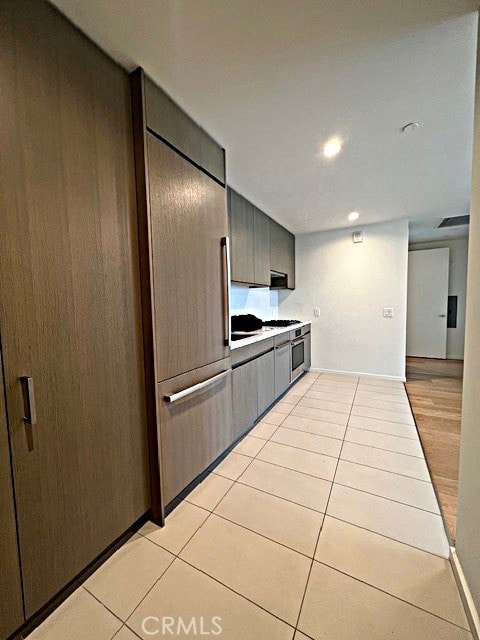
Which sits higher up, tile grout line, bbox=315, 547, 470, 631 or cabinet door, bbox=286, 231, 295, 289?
cabinet door, bbox=286, 231, 295, 289

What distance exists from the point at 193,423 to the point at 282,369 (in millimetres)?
1799

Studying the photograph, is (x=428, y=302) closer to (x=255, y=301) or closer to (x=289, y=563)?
(x=255, y=301)

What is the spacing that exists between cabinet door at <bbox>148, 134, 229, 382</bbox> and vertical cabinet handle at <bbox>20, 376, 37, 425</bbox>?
1.85ft

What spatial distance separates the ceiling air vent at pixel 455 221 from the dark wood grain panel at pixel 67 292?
4.62m

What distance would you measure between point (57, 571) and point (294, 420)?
210cm

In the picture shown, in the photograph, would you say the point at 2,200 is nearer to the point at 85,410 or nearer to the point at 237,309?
the point at 85,410

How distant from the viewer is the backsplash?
3.44 metres

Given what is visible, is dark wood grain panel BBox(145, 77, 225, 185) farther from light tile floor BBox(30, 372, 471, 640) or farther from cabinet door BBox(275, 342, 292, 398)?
light tile floor BBox(30, 372, 471, 640)

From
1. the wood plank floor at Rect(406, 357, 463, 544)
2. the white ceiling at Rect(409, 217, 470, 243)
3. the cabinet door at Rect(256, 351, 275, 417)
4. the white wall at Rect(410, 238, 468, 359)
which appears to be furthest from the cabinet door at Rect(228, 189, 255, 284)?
the white wall at Rect(410, 238, 468, 359)

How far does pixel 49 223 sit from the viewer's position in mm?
994

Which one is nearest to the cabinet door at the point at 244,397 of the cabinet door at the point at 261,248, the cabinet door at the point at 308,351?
the cabinet door at the point at 261,248

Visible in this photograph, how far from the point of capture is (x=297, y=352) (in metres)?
3.84

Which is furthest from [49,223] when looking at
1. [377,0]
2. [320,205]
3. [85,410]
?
[320,205]

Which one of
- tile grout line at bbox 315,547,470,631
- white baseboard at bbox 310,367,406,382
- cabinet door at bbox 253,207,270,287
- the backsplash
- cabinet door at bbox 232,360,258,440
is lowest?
tile grout line at bbox 315,547,470,631
